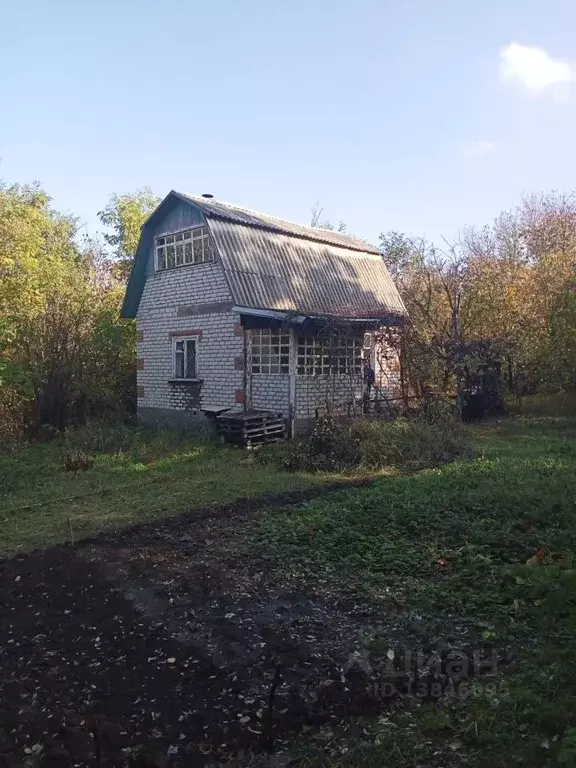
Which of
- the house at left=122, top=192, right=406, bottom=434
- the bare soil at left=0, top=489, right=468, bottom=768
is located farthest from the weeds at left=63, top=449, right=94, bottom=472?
the bare soil at left=0, top=489, right=468, bottom=768

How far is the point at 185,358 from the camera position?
16188mm

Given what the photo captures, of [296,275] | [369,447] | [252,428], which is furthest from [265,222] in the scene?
[369,447]

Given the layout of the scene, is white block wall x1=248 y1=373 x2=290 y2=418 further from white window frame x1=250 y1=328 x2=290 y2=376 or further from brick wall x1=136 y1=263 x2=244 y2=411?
brick wall x1=136 y1=263 x2=244 y2=411

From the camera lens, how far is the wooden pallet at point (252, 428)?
12883 millimetres

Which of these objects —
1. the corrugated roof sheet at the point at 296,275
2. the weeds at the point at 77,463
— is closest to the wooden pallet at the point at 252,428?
the corrugated roof sheet at the point at 296,275

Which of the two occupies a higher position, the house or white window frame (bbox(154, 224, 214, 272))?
white window frame (bbox(154, 224, 214, 272))

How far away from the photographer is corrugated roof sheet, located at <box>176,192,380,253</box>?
1522cm

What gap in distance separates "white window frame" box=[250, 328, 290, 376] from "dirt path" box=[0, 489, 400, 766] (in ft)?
27.2

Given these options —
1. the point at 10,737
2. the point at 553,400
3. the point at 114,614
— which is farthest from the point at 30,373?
the point at 553,400

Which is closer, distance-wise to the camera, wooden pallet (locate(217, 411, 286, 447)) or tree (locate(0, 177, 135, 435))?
wooden pallet (locate(217, 411, 286, 447))

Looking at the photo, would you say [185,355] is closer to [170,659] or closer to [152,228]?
[152,228]

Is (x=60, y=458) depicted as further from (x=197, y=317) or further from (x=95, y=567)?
(x=95, y=567)

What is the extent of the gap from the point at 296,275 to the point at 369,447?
22.3 feet

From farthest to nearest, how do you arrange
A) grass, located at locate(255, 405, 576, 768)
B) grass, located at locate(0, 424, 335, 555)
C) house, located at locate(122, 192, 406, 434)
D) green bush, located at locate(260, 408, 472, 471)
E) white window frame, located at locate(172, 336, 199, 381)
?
white window frame, located at locate(172, 336, 199, 381), house, located at locate(122, 192, 406, 434), green bush, located at locate(260, 408, 472, 471), grass, located at locate(0, 424, 335, 555), grass, located at locate(255, 405, 576, 768)
